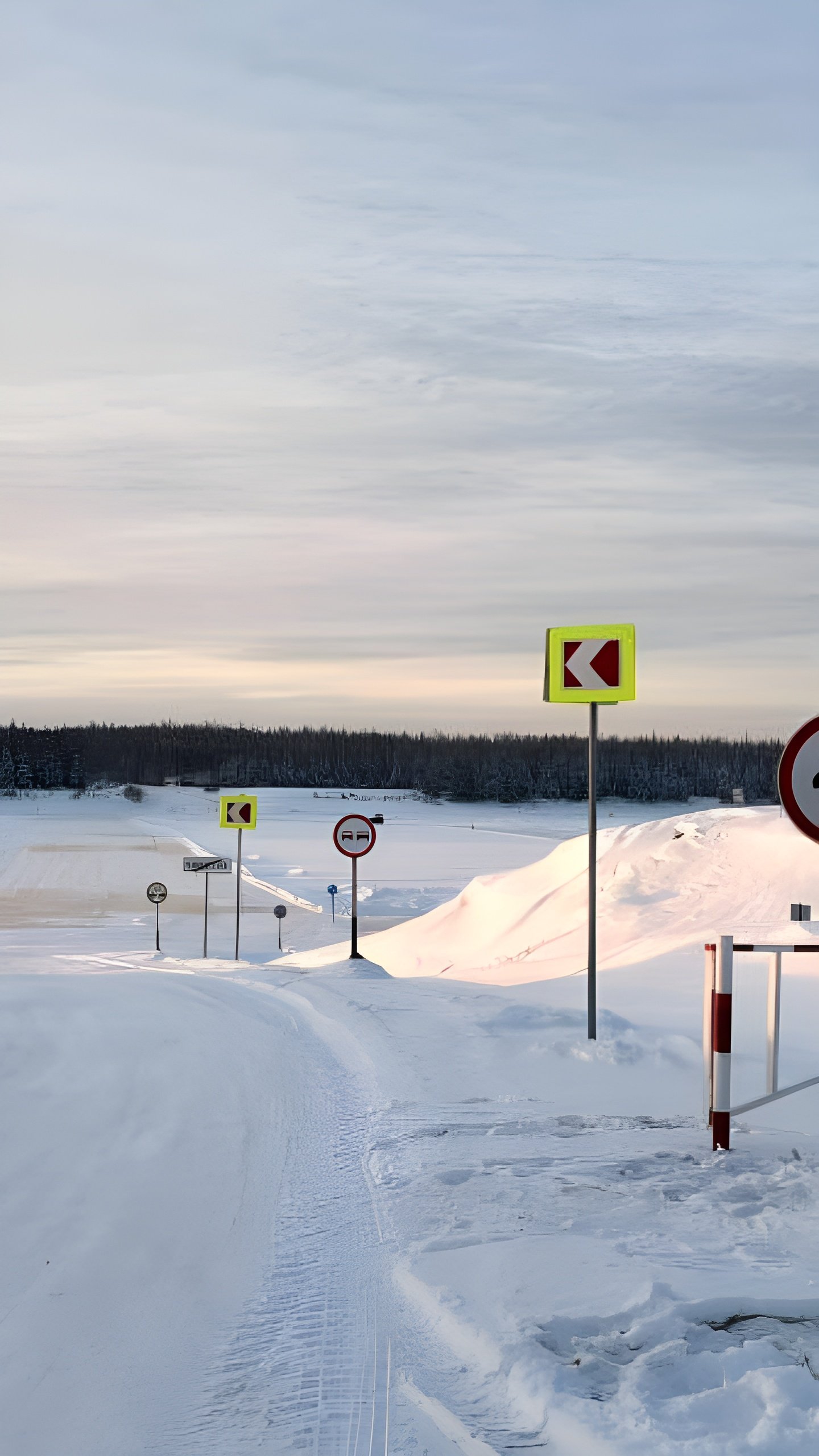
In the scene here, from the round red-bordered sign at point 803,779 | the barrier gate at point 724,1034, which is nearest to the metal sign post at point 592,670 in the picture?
the barrier gate at point 724,1034

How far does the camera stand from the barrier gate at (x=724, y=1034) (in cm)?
702

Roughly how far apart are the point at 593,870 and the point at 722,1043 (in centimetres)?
387

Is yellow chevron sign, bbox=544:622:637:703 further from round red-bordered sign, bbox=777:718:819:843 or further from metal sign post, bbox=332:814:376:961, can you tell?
metal sign post, bbox=332:814:376:961

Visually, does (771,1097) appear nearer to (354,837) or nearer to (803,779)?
(803,779)

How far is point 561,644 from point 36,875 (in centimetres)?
5762

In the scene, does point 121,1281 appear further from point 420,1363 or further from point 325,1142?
point 325,1142

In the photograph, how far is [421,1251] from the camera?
540 centimetres

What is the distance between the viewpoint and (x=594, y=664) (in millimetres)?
11062

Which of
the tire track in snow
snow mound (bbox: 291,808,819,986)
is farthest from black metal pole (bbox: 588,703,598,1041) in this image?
snow mound (bbox: 291,808,819,986)

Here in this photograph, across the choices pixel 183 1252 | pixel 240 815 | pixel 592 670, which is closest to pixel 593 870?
pixel 592 670

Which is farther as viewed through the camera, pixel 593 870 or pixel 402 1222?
pixel 593 870

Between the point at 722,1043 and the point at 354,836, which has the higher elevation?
the point at 354,836

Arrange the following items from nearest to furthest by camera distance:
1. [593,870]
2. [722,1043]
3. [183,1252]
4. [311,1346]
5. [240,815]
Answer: [311,1346] < [183,1252] < [722,1043] < [593,870] < [240,815]

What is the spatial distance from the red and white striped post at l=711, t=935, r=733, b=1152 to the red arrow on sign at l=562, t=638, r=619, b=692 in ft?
13.3
